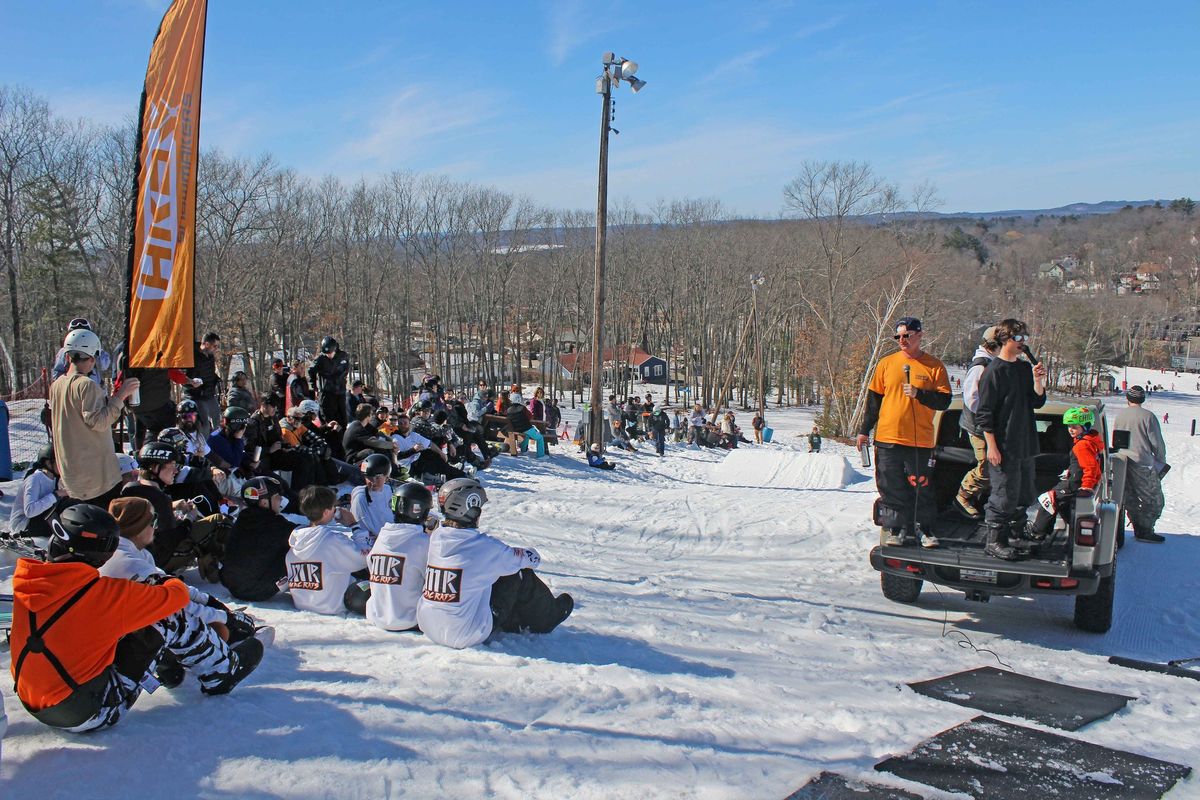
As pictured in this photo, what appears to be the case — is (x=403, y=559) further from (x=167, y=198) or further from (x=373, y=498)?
(x=167, y=198)

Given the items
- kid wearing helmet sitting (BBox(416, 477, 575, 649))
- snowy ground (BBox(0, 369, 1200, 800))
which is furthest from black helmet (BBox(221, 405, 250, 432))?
kid wearing helmet sitting (BBox(416, 477, 575, 649))

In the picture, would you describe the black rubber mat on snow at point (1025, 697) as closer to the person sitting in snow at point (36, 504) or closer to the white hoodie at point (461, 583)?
the white hoodie at point (461, 583)

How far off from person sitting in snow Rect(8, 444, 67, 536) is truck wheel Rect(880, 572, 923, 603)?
7.08 metres

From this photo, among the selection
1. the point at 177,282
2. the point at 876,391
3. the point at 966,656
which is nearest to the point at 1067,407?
the point at 876,391

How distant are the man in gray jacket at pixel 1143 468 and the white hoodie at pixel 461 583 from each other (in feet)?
28.8

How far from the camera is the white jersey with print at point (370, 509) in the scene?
25.0 ft

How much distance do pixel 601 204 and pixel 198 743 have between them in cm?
1784

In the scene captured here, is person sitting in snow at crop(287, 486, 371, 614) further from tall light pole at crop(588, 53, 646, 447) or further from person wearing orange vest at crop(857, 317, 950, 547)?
tall light pole at crop(588, 53, 646, 447)

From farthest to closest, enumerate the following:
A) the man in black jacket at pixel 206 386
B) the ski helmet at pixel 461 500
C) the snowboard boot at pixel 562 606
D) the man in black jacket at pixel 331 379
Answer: the man in black jacket at pixel 331 379, the man in black jacket at pixel 206 386, the snowboard boot at pixel 562 606, the ski helmet at pixel 461 500

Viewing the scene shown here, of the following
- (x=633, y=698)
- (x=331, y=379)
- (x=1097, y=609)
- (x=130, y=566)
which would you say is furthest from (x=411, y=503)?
(x=331, y=379)

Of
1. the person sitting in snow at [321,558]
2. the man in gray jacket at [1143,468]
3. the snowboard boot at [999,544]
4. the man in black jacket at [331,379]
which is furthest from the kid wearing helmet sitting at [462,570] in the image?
the man in gray jacket at [1143,468]

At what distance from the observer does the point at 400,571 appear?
5754mm

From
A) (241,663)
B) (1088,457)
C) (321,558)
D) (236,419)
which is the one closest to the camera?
(241,663)

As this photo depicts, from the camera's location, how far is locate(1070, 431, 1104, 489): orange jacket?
289 inches
